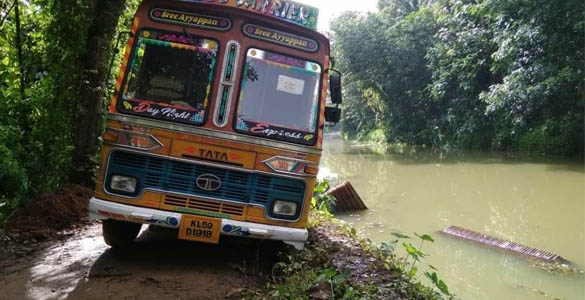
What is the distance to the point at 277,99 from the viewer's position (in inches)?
190

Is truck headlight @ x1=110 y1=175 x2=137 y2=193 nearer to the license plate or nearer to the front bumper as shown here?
the front bumper

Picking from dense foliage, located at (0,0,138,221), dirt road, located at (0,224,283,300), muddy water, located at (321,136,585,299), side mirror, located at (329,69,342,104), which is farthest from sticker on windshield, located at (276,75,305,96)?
muddy water, located at (321,136,585,299)

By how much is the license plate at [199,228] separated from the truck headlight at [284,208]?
0.59 metres

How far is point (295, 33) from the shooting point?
196 inches

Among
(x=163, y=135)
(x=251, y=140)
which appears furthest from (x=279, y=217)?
(x=163, y=135)

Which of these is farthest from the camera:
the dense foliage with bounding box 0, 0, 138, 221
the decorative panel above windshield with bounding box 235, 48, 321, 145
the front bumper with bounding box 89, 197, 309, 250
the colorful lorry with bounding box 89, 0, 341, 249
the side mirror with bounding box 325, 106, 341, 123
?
the dense foliage with bounding box 0, 0, 138, 221

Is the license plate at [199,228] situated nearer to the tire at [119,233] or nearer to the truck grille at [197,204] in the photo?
the truck grille at [197,204]

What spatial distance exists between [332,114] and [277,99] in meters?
0.78

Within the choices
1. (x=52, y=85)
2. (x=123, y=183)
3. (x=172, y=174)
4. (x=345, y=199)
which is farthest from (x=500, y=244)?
(x=52, y=85)

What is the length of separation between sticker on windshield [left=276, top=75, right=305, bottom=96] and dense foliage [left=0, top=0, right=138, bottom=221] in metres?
3.37

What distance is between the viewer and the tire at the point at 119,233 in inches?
201

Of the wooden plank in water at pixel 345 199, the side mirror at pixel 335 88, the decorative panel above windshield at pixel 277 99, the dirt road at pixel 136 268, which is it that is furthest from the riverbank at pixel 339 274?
the wooden plank in water at pixel 345 199

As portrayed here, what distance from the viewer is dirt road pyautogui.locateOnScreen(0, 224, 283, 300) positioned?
13.9 feet

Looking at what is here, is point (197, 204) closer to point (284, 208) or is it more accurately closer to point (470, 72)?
point (284, 208)
